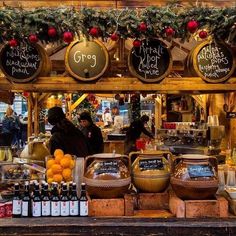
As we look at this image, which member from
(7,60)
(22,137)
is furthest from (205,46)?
(22,137)

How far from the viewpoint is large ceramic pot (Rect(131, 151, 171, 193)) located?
9.50ft

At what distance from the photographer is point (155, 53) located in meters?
3.52

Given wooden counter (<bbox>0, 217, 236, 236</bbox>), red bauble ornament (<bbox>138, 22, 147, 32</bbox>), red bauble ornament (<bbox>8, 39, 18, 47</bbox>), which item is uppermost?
red bauble ornament (<bbox>138, 22, 147, 32</bbox>)

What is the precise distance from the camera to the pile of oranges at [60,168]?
3.03 meters

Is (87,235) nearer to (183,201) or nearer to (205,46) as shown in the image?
(183,201)

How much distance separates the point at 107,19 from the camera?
314cm

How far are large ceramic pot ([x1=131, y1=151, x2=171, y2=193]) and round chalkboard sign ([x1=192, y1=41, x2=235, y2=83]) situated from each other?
0.99 meters

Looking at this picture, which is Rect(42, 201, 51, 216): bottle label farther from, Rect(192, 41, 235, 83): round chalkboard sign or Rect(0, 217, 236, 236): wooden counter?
Rect(192, 41, 235, 83): round chalkboard sign

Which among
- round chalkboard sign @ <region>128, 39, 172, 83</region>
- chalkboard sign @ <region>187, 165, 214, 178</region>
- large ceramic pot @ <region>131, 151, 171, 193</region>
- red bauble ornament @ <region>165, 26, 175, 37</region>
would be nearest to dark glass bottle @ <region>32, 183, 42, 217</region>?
large ceramic pot @ <region>131, 151, 171, 193</region>

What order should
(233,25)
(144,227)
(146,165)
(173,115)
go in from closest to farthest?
(144,227), (146,165), (233,25), (173,115)

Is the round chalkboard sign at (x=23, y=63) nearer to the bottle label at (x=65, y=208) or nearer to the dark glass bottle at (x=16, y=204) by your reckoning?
the dark glass bottle at (x=16, y=204)

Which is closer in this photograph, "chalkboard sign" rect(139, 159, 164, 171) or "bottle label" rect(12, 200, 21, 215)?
"bottle label" rect(12, 200, 21, 215)

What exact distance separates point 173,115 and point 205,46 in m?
10.9

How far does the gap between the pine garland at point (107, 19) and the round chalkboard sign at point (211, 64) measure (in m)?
0.39
